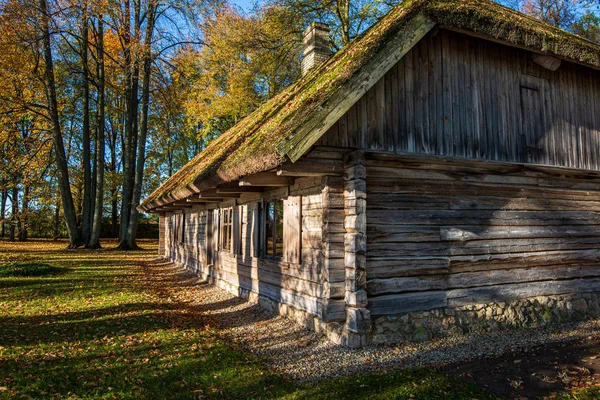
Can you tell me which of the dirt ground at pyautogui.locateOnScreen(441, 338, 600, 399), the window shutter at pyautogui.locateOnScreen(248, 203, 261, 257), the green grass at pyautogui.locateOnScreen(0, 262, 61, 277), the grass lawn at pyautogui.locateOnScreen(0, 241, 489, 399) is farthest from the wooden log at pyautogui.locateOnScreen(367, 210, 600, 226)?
the green grass at pyautogui.locateOnScreen(0, 262, 61, 277)

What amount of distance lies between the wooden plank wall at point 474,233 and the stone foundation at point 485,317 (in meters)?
0.14

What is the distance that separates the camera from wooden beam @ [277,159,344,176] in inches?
244

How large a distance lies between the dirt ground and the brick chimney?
26.9 ft

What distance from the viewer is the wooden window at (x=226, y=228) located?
11523 millimetres

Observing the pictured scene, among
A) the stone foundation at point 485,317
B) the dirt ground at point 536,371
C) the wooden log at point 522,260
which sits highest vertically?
the wooden log at point 522,260

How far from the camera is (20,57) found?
20797 millimetres

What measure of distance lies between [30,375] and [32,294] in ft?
19.3

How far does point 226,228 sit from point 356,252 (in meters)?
6.48

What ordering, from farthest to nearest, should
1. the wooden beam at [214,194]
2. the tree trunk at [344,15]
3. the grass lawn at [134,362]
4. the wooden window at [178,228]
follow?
the tree trunk at [344,15]
the wooden window at [178,228]
the wooden beam at [214,194]
the grass lawn at [134,362]

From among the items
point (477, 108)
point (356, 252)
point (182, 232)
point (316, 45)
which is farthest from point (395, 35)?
point (182, 232)

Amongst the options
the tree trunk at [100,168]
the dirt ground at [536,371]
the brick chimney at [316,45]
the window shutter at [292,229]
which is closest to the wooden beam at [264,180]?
the window shutter at [292,229]

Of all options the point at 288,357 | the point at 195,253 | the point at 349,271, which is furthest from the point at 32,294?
the point at 349,271

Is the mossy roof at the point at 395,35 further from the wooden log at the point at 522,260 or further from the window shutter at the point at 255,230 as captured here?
the wooden log at the point at 522,260

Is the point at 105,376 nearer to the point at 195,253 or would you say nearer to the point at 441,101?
Answer: the point at 441,101
